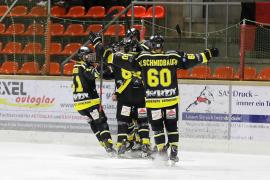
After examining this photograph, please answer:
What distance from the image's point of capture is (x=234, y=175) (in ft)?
24.5

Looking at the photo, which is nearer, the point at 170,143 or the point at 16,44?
the point at 170,143

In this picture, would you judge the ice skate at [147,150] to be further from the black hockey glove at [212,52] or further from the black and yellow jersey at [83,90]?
the black hockey glove at [212,52]

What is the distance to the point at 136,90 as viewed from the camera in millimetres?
9016

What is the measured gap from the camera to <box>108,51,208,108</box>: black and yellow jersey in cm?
801

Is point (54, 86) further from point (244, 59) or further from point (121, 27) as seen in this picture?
point (244, 59)

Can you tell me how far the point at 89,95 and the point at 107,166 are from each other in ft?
4.37

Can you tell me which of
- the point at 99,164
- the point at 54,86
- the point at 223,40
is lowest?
the point at 99,164

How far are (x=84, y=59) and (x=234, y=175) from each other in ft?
8.60

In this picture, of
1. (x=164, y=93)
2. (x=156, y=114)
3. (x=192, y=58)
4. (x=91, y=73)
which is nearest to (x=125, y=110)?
(x=91, y=73)

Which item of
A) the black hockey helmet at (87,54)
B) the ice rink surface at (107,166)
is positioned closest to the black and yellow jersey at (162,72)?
the ice rink surface at (107,166)

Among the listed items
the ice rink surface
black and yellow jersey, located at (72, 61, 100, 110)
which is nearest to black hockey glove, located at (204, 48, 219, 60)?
the ice rink surface

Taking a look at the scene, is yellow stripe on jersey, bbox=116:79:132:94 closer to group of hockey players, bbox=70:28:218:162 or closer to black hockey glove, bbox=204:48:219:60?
group of hockey players, bbox=70:28:218:162

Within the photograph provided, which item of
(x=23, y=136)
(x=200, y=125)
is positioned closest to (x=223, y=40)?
(x=200, y=125)

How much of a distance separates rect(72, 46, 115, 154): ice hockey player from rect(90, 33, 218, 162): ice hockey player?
3.24 ft
